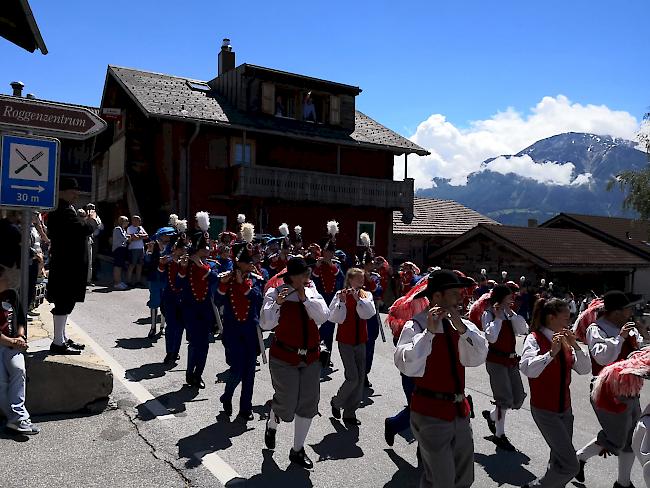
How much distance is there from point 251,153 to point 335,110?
4626 millimetres

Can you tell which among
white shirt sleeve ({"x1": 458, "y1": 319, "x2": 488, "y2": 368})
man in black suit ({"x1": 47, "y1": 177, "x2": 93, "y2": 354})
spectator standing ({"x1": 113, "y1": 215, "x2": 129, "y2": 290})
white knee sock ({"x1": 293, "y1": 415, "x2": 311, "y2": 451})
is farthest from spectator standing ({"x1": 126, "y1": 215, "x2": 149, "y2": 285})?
white shirt sleeve ({"x1": 458, "y1": 319, "x2": 488, "y2": 368})

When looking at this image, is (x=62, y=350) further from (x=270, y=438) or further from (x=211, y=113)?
(x=211, y=113)

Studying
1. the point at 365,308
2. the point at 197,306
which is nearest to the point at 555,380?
the point at 365,308

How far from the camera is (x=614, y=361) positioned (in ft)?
18.0

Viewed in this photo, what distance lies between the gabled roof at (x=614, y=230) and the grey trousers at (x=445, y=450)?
1207 inches

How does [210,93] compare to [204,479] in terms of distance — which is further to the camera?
[210,93]

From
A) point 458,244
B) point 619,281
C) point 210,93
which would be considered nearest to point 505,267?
point 458,244

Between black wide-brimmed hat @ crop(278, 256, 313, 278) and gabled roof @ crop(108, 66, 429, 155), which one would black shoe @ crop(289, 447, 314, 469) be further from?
gabled roof @ crop(108, 66, 429, 155)

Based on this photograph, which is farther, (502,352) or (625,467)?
(502,352)

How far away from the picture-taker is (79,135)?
20.2 ft

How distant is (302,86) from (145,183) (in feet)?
25.8

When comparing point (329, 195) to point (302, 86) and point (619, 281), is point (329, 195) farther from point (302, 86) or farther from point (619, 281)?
point (619, 281)

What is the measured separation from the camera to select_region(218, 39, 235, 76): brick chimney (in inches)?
1072

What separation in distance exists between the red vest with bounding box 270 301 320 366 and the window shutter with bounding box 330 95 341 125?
2067cm
